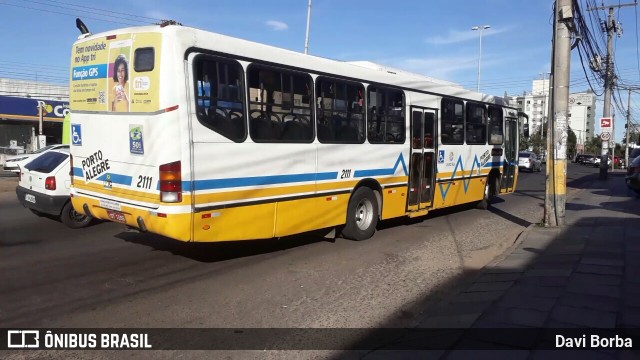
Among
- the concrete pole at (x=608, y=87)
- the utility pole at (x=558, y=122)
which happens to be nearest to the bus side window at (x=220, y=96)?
the utility pole at (x=558, y=122)

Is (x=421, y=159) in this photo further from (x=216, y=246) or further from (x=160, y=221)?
(x=160, y=221)

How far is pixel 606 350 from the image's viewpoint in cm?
397

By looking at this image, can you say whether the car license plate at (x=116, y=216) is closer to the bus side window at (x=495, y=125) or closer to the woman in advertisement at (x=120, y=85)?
the woman in advertisement at (x=120, y=85)

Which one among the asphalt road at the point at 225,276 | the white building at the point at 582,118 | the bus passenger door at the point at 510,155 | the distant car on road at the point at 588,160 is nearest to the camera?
the asphalt road at the point at 225,276

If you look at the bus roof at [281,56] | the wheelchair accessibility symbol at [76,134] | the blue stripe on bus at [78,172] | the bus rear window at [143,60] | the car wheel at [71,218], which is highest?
the bus roof at [281,56]

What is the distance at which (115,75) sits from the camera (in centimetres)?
647

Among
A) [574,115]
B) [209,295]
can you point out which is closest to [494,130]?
[209,295]

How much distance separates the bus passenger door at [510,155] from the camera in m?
14.3

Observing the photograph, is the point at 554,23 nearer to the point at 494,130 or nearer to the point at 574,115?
the point at 494,130

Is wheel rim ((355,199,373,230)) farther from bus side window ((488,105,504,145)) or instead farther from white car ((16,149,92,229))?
bus side window ((488,105,504,145))

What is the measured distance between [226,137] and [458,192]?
7129 millimetres

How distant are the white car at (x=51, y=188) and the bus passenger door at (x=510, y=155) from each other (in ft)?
36.0

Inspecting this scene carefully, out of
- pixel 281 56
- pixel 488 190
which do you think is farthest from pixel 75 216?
pixel 488 190

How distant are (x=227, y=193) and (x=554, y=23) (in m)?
7.93
